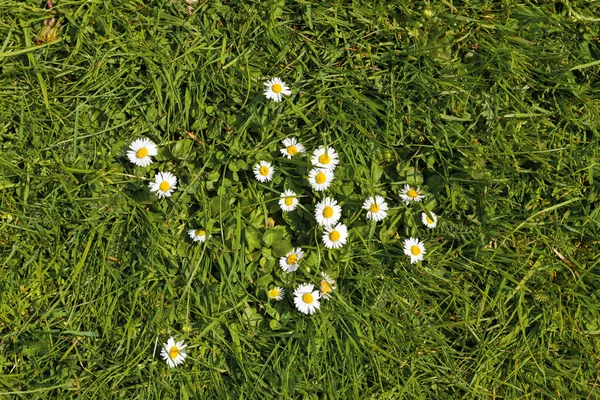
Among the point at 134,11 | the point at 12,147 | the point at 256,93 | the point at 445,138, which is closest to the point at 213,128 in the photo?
the point at 256,93

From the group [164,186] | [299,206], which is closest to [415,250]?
[299,206]

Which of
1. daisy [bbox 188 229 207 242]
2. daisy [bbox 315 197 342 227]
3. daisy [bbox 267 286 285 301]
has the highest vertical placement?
daisy [bbox 315 197 342 227]

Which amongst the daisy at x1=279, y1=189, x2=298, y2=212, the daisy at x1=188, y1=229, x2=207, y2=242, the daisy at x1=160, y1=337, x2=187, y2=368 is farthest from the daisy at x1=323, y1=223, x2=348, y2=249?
the daisy at x1=160, y1=337, x2=187, y2=368

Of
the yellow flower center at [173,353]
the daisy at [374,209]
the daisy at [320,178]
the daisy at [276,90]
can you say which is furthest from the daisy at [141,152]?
the daisy at [374,209]

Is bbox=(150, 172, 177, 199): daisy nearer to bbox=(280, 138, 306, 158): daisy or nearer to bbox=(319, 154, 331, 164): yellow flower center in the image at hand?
bbox=(280, 138, 306, 158): daisy

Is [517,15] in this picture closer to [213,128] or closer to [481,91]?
[481,91]

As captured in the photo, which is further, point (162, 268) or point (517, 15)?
point (517, 15)
